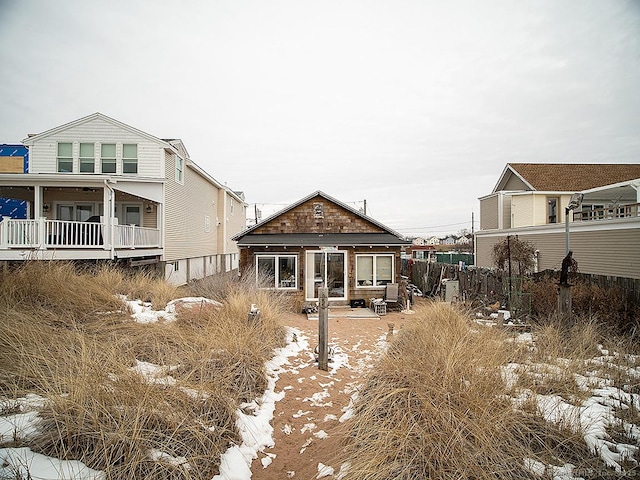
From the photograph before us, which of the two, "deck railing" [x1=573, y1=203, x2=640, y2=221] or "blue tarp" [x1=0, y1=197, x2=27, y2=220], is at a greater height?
"blue tarp" [x1=0, y1=197, x2=27, y2=220]

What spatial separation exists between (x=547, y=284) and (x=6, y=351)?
11533 mm

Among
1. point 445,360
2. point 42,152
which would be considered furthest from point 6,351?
point 42,152

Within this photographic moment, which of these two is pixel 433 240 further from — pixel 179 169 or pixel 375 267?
pixel 179 169

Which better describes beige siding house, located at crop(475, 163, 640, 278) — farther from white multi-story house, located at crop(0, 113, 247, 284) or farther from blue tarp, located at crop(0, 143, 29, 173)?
blue tarp, located at crop(0, 143, 29, 173)

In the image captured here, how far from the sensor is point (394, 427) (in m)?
2.96

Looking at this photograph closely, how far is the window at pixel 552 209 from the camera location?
2144 cm

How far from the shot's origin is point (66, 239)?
1195 centimetres

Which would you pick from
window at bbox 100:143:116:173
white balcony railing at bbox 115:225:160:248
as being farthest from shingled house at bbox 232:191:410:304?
window at bbox 100:143:116:173

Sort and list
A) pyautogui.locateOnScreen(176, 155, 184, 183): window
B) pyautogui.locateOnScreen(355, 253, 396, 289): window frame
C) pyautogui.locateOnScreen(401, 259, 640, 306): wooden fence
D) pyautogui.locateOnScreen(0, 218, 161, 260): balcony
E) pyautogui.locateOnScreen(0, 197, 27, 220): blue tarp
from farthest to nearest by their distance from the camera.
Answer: pyautogui.locateOnScreen(0, 197, 27, 220): blue tarp, pyautogui.locateOnScreen(176, 155, 184, 183): window, pyautogui.locateOnScreen(355, 253, 396, 289): window frame, pyautogui.locateOnScreen(0, 218, 161, 260): balcony, pyautogui.locateOnScreen(401, 259, 640, 306): wooden fence

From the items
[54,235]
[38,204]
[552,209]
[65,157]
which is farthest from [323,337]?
[552,209]

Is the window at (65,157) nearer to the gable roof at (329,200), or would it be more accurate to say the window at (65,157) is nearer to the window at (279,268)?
the gable roof at (329,200)

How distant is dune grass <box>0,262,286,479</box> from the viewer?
2689 millimetres

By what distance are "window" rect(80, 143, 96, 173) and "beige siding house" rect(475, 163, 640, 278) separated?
2274 cm

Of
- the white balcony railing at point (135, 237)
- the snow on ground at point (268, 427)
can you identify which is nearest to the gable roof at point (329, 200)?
the white balcony railing at point (135, 237)
